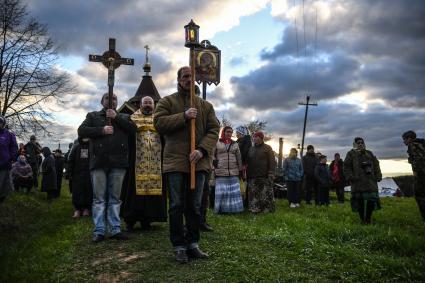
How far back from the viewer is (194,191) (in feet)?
18.6

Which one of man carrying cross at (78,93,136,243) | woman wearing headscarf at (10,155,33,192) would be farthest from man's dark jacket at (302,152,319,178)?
man carrying cross at (78,93,136,243)

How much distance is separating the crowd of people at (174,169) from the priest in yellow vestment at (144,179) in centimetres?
2

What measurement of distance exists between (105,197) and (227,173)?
5574mm

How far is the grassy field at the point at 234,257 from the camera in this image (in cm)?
511

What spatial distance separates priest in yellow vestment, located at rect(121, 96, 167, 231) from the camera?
26.1 ft

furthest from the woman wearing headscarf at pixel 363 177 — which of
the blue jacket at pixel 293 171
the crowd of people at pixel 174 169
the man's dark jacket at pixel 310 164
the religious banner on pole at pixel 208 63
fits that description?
the religious banner on pole at pixel 208 63

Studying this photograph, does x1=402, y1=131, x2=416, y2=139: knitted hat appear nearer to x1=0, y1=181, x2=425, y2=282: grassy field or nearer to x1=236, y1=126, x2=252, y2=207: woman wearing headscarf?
x1=0, y1=181, x2=425, y2=282: grassy field

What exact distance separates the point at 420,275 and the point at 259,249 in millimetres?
2039

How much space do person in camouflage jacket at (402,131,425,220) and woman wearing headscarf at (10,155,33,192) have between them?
44.8 ft

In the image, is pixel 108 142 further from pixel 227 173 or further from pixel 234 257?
pixel 227 173

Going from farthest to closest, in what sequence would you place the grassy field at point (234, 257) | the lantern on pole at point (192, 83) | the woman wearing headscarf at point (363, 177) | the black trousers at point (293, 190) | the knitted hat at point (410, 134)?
1. the black trousers at point (293, 190)
2. the knitted hat at point (410, 134)
3. the woman wearing headscarf at point (363, 177)
4. the lantern on pole at point (192, 83)
5. the grassy field at point (234, 257)

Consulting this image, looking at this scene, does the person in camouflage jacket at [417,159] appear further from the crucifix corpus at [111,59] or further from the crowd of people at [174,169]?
the crucifix corpus at [111,59]

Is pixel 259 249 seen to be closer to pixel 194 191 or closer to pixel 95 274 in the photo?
pixel 194 191

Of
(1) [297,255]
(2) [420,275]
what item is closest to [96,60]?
(1) [297,255]
